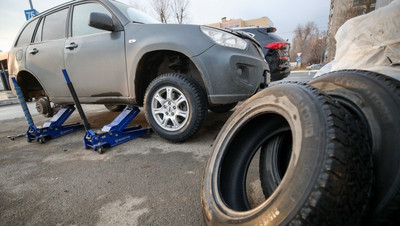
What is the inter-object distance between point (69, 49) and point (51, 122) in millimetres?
1154

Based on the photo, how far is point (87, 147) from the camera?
7.96 ft

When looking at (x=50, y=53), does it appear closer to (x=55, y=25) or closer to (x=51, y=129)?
(x=55, y=25)

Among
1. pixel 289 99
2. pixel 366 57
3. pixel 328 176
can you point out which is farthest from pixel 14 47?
pixel 366 57

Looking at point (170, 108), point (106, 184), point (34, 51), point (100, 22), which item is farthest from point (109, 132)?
point (34, 51)

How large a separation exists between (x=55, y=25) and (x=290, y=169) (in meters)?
3.80

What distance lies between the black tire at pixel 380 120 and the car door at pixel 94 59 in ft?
7.44

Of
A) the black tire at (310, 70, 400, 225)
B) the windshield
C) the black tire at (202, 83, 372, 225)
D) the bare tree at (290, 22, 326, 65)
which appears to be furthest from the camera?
the bare tree at (290, 22, 326, 65)

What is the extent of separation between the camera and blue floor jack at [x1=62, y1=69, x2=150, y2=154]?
7.44 feet

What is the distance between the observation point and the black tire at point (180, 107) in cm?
219

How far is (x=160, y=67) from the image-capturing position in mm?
2730

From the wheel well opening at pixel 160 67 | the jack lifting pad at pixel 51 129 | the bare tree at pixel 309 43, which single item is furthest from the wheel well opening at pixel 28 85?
the bare tree at pixel 309 43

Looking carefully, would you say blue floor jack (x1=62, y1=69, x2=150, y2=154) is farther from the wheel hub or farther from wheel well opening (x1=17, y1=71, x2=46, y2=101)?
wheel well opening (x1=17, y1=71, x2=46, y2=101)

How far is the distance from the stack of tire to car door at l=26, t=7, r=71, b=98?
9.52 ft

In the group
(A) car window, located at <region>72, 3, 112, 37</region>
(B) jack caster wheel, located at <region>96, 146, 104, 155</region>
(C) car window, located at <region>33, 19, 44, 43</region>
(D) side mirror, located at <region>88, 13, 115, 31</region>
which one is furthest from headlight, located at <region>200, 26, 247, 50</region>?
(C) car window, located at <region>33, 19, 44, 43</region>
